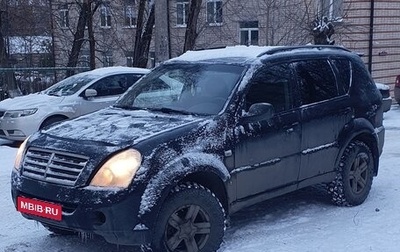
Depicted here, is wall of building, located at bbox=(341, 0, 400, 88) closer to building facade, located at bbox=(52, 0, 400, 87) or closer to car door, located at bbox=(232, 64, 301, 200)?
building facade, located at bbox=(52, 0, 400, 87)

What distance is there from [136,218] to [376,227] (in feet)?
8.60

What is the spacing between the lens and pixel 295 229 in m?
5.79

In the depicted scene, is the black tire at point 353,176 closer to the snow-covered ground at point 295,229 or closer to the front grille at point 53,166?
the snow-covered ground at point 295,229

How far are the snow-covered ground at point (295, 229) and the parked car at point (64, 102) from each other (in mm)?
3697

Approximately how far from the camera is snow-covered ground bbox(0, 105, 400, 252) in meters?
5.31

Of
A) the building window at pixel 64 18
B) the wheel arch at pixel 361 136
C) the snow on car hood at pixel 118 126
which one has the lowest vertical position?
the wheel arch at pixel 361 136

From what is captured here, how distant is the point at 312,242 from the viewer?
5391mm

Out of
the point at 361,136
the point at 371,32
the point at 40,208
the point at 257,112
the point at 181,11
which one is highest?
the point at 181,11

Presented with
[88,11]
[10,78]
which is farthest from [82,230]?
[88,11]

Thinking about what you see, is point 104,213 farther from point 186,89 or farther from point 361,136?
point 361,136

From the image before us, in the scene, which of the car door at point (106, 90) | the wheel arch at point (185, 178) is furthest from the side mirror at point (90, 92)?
the wheel arch at point (185, 178)

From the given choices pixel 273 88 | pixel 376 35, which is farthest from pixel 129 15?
pixel 273 88

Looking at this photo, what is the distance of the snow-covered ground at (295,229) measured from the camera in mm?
5309

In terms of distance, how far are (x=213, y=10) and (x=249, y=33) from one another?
6.58ft
